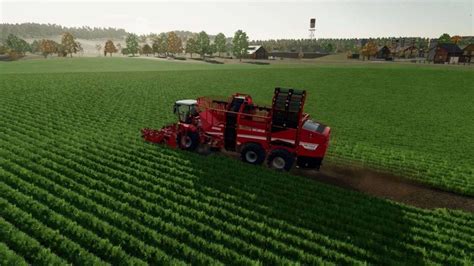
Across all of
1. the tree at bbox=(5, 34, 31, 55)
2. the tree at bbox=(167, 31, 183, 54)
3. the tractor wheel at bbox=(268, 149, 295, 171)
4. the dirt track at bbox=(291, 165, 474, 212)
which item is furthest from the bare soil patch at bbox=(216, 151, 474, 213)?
the tree at bbox=(5, 34, 31, 55)

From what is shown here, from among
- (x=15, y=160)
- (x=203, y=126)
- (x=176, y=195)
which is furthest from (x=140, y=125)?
(x=176, y=195)

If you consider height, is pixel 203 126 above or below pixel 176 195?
above

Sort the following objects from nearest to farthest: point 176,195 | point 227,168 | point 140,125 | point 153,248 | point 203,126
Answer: point 153,248 → point 176,195 → point 227,168 → point 203,126 → point 140,125

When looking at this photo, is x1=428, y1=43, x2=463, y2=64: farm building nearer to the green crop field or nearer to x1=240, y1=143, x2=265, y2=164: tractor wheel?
the green crop field

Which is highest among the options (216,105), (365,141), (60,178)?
(216,105)

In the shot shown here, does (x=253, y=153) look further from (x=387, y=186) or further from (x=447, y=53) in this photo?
(x=447, y=53)

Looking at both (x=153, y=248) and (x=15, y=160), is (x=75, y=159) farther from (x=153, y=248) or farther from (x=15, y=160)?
(x=153, y=248)
